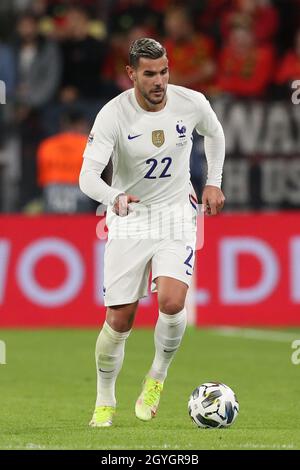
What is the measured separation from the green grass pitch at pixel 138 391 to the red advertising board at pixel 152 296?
0.32 meters

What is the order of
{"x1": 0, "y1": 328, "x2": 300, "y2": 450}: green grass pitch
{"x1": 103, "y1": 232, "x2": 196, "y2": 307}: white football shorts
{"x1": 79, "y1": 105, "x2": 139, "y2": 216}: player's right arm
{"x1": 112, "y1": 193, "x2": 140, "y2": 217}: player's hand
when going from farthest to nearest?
{"x1": 103, "y1": 232, "x2": 196, "y2": 307}: white football shorts
{"x1": 79, "y1": 105, "x2": 139, "y2": 216}: player's right arm
{"x1": 112, "y1": 193, "x2": 140, "y2": 217}: player's hand
{"x1": 0, "y1": 328, "x2": 300, "y2": 450}: green grass pitch

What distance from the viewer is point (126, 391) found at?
10.1 m

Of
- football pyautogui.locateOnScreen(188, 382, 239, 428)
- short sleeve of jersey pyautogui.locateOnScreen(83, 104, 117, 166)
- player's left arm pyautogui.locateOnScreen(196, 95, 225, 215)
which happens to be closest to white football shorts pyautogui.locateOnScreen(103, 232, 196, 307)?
player's left arm pyautogui.locateOnScreen(196, 95, 225, 215)

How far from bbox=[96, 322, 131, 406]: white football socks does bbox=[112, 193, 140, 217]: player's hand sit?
3.02 ft

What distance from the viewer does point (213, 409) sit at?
776cm

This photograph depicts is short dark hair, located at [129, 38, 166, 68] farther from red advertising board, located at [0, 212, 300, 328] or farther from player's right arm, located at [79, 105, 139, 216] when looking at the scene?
red advertising board, located at [0, 212, 300, 328]

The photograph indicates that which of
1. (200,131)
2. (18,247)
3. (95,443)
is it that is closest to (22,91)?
(18,247)

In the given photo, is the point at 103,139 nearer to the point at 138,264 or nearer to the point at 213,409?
the point at 138,264

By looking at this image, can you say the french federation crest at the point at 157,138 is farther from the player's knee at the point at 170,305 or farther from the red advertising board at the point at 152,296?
the red advertising board at the point at 152,296

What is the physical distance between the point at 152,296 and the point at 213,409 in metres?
7.60

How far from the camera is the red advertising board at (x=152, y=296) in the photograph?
1512 centimetres

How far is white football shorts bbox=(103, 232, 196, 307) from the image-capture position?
798 cm

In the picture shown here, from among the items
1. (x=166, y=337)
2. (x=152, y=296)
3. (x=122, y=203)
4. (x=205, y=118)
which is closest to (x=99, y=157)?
(x=122, y=203)

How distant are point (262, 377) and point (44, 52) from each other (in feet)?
23.2
